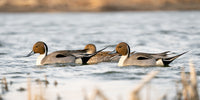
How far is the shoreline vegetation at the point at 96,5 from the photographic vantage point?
158ft

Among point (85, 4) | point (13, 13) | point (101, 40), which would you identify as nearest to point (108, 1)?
point (85, 4)

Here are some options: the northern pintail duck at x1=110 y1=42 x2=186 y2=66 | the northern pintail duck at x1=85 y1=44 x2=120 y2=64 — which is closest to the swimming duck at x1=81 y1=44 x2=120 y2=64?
the northern pintail duck at x1=85 y1=44 x2=120 y2=64

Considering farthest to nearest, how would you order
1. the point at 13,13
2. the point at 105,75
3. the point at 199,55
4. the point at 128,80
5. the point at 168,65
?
the point at 13,13 → the point at 199,55 → the point at 168,65 → the point at 105,75 → the point at 128,80

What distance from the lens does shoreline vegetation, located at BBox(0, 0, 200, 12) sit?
4825cm

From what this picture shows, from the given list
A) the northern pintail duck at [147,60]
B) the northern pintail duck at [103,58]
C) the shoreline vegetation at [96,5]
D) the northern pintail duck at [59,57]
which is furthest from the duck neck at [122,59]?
the shoreline vegetation at [96,5]

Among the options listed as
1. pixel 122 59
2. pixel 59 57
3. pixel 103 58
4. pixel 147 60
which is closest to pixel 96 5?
pixel 103 58

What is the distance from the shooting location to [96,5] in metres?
48.6

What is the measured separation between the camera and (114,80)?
935 centimetres

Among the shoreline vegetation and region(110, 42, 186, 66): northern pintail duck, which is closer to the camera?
region(110, 42, 186, 66): northern pintail duck

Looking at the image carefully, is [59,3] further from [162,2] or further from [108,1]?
[162,2]

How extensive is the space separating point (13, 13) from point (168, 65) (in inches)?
1501

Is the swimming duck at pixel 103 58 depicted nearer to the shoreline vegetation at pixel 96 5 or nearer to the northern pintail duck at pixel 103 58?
the northern pintail duck at pixel 103 58

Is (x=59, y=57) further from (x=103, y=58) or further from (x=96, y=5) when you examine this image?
(x=96, y=5)

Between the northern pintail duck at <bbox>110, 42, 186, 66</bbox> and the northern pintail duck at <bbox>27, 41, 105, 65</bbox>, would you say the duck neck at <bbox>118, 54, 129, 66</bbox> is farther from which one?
the northern pintail duck at <bbox>27, 41, 105, 65</bbox>
